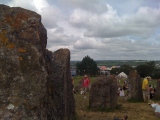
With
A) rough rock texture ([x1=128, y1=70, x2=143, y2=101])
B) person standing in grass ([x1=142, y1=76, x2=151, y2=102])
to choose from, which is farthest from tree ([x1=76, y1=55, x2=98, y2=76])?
rough rock texture ([x1=128, y1=70, x2=143, y2=101])

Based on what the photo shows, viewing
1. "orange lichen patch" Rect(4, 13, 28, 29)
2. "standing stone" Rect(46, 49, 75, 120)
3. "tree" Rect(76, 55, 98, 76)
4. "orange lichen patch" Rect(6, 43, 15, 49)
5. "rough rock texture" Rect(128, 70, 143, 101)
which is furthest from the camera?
"tree" Rect(76, 55, 98, 76)

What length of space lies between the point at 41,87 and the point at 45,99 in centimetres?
29

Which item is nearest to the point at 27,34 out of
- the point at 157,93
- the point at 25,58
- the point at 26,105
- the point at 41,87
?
the point at 25,58

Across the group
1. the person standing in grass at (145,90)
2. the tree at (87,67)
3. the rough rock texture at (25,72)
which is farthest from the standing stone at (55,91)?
the tree at (87,67)

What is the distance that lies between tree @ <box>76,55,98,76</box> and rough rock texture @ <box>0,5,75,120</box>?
311 feet

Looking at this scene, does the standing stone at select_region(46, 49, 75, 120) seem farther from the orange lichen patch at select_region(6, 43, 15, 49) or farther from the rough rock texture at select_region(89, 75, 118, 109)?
the rough rock texture at select_region(89, 75, 118, 109)

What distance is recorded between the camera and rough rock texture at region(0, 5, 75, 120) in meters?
5.38

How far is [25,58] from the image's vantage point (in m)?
5.92

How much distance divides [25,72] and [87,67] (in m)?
98.9

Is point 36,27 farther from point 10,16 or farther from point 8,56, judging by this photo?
point 8,56

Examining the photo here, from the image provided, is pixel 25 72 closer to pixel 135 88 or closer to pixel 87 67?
pixel 135 88

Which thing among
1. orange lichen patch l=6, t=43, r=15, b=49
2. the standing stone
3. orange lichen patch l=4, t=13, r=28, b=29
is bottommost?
the standing stone

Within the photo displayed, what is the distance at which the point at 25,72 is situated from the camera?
5746 mm

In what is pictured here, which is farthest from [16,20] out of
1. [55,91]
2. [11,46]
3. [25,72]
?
[55,91]
